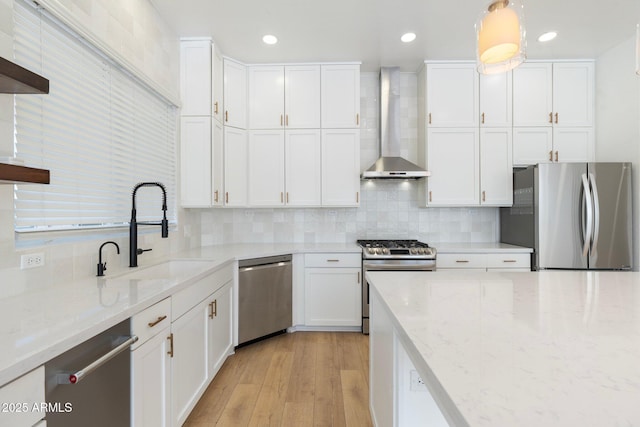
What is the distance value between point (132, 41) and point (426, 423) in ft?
9.52

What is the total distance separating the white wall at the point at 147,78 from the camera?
51.7 inches

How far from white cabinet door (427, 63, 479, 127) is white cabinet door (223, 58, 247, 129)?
6.76ft

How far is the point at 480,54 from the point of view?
1.43 m

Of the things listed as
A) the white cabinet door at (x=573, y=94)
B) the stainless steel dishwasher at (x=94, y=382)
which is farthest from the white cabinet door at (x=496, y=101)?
the stainless steel dishwasher at (x=94, y=382)

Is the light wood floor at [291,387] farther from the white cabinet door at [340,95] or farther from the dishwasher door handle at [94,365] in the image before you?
the white cabinet door at [340,95]

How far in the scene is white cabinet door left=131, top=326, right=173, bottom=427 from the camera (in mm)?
1322

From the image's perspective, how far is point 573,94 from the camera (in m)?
3.39

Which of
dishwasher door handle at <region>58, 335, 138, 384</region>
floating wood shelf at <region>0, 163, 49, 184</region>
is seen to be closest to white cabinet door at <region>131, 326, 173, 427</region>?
dishwasher door handle at <region>58, 335, 138, 384</region>

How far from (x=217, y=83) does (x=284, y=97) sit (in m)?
0.72

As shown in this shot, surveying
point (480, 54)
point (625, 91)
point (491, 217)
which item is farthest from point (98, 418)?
point (625, 91)

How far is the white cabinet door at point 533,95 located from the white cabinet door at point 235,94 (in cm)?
299

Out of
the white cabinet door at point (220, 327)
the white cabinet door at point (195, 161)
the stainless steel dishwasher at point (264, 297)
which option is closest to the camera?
the white cabinet door at point (220, 327)

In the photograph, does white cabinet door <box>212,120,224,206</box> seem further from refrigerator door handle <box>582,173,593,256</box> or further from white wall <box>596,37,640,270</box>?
white wall <box>596,37,640,270</box>

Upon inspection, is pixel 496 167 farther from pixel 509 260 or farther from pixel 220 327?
pixel 220 327
